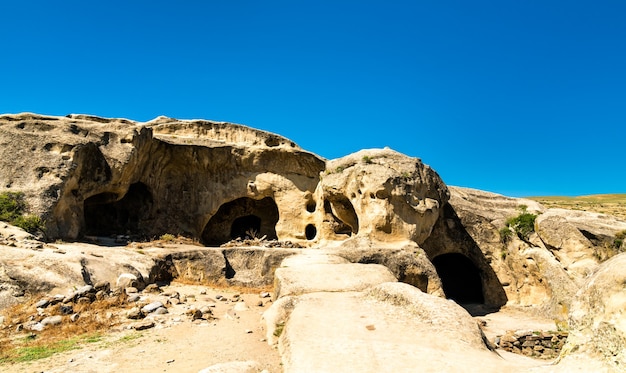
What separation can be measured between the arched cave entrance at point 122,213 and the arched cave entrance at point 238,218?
3328 mm

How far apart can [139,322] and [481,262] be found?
1269cm

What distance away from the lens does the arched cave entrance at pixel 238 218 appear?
68.0 ft

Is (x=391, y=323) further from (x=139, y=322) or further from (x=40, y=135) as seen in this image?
(x=40, y=135)

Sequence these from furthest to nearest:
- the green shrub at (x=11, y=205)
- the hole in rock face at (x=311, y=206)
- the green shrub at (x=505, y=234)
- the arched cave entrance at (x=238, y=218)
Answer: the arched cave entrance at (x=238, y=218), the hole in rock face at (x=311, y=206), the green shrub at (x=505, y=234), the green shrub at (x=11, y=205)

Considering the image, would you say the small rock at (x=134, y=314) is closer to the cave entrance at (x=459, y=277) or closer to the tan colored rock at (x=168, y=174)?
the tan colored rock at (x=168, y=174)

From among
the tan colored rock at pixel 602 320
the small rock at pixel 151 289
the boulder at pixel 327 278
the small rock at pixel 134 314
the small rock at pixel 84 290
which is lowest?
the small rock at pixel 134 314

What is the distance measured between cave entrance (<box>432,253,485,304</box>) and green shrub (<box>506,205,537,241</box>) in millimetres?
3121

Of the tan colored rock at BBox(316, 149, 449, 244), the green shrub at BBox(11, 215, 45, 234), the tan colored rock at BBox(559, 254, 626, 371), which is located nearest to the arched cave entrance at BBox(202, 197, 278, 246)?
the tan colored rock at BBox(316, 149, 449, 244)

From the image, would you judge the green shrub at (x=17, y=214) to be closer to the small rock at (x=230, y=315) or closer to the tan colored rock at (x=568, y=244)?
the small rock at (x=230, y=315)

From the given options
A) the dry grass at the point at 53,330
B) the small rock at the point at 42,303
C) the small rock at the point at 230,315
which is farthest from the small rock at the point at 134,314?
the small rock at the point at 230,315

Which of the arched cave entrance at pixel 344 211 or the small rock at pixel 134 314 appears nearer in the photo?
the small rock at pixel 134 314

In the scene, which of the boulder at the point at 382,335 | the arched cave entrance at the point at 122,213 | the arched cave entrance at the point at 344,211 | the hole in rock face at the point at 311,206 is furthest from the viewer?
the hole in rock face at the point at 311,206

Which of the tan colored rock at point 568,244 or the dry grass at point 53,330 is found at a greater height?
the tan colored rock at point 568,244

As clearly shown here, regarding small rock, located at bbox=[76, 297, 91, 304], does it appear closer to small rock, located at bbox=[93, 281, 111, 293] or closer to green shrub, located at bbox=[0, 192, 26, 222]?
small rock, located at bbox=[93, 281, 111, 293]
